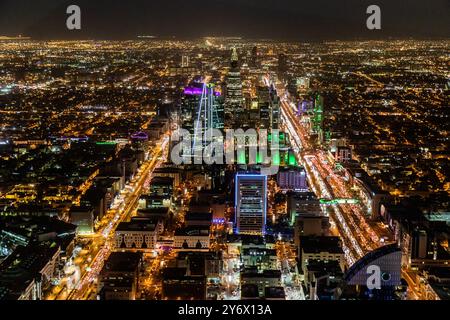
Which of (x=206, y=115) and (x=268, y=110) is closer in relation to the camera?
(x=206, y=115)

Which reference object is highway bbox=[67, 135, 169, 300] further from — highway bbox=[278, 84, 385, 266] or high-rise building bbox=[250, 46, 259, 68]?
high-rise building bbox=[250, 46, 259, 68]

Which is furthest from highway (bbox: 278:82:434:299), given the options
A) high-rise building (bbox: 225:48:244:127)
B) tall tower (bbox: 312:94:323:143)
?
high-rise building (bbox: 225:48:244:127)

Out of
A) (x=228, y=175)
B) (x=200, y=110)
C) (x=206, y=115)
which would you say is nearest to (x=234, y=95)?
(x=200, y=110)

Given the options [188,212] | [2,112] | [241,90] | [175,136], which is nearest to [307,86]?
[241,90]

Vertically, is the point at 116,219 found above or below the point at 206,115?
below

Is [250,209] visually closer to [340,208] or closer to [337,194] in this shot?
[340,208]

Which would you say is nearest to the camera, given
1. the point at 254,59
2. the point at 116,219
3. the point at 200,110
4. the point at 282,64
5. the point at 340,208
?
the point at 116,219
